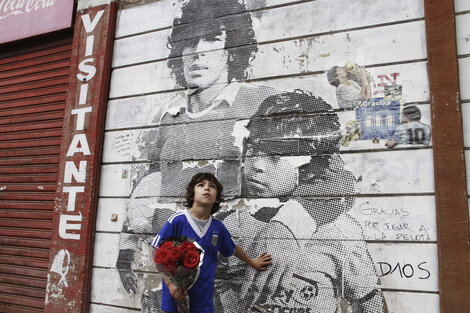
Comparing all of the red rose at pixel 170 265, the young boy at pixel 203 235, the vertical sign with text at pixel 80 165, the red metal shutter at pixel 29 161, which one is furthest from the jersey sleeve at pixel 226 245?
the red metal shutter at pixel 29 161

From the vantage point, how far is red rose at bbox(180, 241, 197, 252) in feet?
7.85

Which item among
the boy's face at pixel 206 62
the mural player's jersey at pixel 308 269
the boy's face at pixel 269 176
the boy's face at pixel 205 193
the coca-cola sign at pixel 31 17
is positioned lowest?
the mural player's jersey at pixel 308 269

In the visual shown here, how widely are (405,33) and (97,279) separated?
354 centimetres

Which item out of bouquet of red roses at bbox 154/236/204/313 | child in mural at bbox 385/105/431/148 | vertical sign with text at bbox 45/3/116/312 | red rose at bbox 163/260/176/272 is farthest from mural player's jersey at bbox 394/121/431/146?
vertical sign with text at bbox 45/3/116/312

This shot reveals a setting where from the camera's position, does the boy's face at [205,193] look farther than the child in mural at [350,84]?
No

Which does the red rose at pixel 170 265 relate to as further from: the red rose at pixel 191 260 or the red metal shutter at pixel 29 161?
the red metal shutter at pixel 29 161

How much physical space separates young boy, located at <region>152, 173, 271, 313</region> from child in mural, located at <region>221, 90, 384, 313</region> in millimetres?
254

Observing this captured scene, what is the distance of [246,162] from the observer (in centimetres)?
327

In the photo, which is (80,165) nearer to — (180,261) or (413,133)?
(180,261)

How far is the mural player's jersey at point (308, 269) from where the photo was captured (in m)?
2.78

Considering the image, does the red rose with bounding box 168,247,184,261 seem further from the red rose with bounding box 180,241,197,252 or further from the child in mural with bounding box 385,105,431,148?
the child in mural with bounding box 385,105,431,148

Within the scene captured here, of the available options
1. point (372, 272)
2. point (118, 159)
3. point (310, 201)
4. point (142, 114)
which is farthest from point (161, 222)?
point (372, 272)

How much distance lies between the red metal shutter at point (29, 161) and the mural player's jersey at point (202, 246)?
221 centimetres

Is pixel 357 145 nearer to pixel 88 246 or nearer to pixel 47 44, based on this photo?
pixel 88 246
